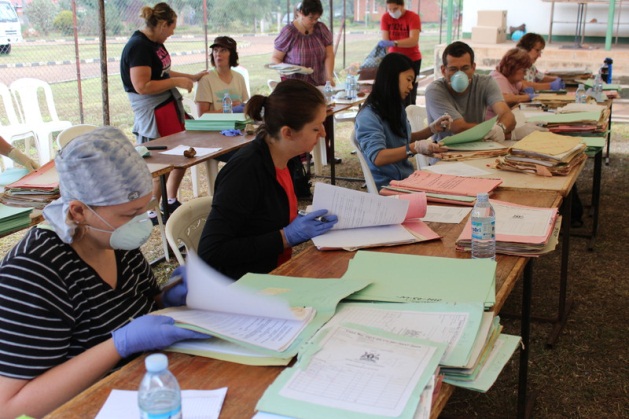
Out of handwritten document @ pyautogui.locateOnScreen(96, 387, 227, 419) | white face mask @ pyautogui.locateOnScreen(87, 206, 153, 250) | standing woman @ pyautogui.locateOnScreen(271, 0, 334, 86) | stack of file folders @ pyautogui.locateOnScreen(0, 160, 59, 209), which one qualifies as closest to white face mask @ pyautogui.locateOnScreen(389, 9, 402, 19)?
standing woman @ pyautogui.locateOnScreen(271, 0, 334, 86)

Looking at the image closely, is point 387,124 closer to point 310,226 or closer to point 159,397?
point 310,226

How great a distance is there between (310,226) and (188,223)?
46 centimetres

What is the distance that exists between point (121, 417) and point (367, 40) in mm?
14387

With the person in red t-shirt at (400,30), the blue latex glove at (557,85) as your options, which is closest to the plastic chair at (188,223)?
the blue latex glove at (557,85)

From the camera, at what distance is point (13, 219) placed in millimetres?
2502

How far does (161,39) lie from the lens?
171 inches

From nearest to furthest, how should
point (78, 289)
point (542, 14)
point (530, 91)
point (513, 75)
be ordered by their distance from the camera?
point (78, 289)
point (513, 75)
point (530, 91)
point (542, 14)

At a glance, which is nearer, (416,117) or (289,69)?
(416,117)

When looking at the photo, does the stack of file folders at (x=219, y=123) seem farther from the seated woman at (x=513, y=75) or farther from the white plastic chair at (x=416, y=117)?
the seated woman at (x=513, y=75)

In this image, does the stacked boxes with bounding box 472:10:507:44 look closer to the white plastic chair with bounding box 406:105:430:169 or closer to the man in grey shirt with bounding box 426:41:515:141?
the white plastic chair with bounding box 406:105:430:169

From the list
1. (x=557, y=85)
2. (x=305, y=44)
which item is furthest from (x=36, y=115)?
(x=557, y=85)

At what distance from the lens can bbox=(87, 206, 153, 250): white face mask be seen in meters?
1.45

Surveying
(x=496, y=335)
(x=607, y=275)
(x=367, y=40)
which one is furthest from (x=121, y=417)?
(x=367, y=40)

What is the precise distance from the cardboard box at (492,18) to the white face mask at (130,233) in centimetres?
1097
